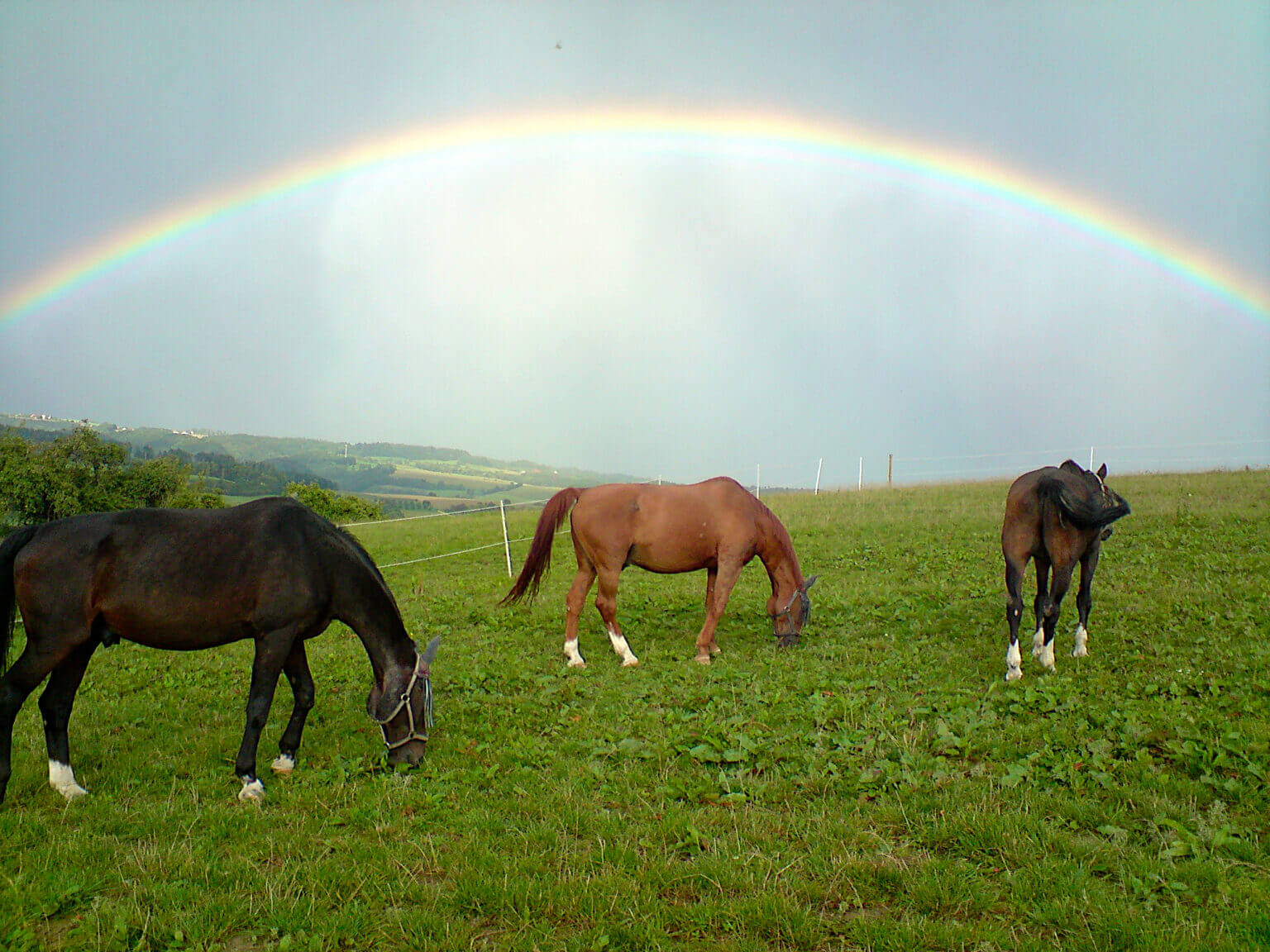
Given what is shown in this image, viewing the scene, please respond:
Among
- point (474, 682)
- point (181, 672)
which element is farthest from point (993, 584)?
point (181, 672)

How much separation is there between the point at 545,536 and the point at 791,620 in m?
3.43

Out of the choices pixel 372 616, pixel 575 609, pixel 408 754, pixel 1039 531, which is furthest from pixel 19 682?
pixel 1039 531

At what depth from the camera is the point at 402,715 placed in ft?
21.0

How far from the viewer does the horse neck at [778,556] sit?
10.4 metres

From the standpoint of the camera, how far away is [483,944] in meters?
3.81

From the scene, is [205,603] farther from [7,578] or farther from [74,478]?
[74,478]

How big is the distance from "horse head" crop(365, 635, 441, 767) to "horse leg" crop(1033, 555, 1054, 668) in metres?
6.38

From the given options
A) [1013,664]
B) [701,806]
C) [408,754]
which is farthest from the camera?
[1013,664]

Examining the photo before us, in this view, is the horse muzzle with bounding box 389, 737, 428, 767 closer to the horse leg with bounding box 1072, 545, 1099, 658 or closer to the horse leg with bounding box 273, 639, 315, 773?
the horse leg with bounding box 273, 639, 315, 773

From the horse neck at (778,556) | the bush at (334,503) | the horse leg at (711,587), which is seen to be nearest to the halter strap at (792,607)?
the horse neck at (778,556)

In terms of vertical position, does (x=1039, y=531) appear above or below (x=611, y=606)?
above

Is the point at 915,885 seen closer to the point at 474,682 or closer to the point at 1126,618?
the point at 474,682

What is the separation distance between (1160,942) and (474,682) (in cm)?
669

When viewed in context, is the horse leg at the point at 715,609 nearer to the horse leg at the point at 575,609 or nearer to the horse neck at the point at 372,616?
the horse leg at the point at 575,609
